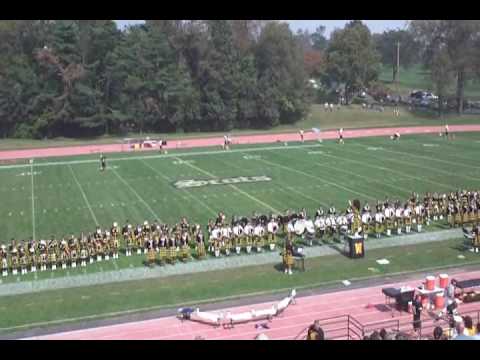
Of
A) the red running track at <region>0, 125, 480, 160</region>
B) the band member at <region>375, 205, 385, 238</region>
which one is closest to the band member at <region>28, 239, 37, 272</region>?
the band member at <region>375, 205, 385, 238</region>

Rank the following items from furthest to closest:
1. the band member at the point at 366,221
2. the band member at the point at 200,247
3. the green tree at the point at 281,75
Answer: the green tree at the point at 281,75
the band member at the point at 366,221
the band member at the point at 200,247

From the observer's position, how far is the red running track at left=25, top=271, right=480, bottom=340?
42.5 feet

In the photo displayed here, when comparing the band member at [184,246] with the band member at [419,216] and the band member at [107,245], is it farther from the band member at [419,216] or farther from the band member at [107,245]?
the band member at [419,216]

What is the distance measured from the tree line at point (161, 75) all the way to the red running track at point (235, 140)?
21.2ft

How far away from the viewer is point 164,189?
29172 mm

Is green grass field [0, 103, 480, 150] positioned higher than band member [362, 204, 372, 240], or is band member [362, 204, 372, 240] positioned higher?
green grass field [0, 103, 480, 150]

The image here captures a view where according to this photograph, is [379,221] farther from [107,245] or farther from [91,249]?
[91,249]

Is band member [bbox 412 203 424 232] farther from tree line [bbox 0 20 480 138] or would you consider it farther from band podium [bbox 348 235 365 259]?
tree line [bbox 0 20 480 138]

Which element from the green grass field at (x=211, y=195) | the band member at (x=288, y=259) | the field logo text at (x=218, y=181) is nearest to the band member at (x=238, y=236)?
the green grass field at (x=211, y=195)

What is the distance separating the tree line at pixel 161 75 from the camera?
52125 millimetres

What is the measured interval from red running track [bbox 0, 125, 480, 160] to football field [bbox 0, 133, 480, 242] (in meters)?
3.36

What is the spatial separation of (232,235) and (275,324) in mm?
6334

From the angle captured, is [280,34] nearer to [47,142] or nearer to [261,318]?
[47,142]
